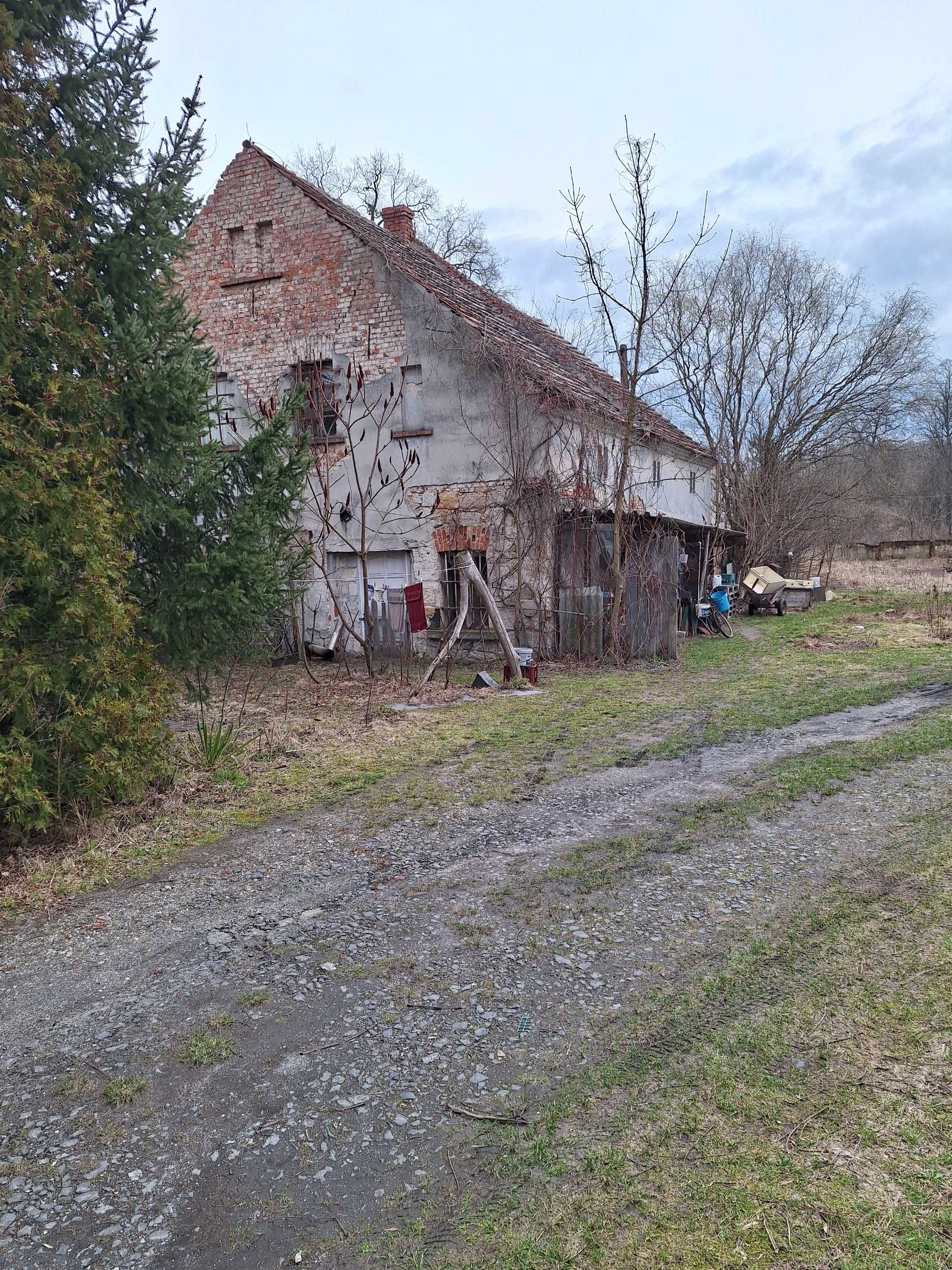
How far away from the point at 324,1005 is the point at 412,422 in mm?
12123

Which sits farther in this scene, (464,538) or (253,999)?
(464,538)

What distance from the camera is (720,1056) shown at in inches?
A: 117

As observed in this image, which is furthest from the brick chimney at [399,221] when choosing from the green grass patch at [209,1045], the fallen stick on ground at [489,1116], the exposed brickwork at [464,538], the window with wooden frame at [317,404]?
the fallen stick on ground at [489,1116]

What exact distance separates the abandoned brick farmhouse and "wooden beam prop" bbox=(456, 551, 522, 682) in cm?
214

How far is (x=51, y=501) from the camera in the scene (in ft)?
16.8

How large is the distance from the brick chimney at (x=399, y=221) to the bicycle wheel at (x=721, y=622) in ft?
35.3

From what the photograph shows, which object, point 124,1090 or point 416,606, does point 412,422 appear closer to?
point 416,606

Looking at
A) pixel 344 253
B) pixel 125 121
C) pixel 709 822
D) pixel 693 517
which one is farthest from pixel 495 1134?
pixel 693 517

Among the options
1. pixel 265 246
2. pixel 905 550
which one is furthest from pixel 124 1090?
pixel 905 550

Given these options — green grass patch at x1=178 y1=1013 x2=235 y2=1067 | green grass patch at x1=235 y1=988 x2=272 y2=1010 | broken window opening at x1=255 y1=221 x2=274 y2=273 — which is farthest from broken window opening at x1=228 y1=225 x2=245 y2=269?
green grass patch at x1=178 y1=1013 x2=235 y2=1067

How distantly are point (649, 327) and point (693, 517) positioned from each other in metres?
6.76

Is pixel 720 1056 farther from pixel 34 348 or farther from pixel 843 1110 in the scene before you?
pixel 34 348

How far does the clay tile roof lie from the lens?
1415 cm

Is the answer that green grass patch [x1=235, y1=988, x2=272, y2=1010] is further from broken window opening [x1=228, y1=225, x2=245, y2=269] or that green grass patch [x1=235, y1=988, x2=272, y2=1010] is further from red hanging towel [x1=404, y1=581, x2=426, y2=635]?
broken window opening [x1=228, y1=225, x2=245, y2=269]
